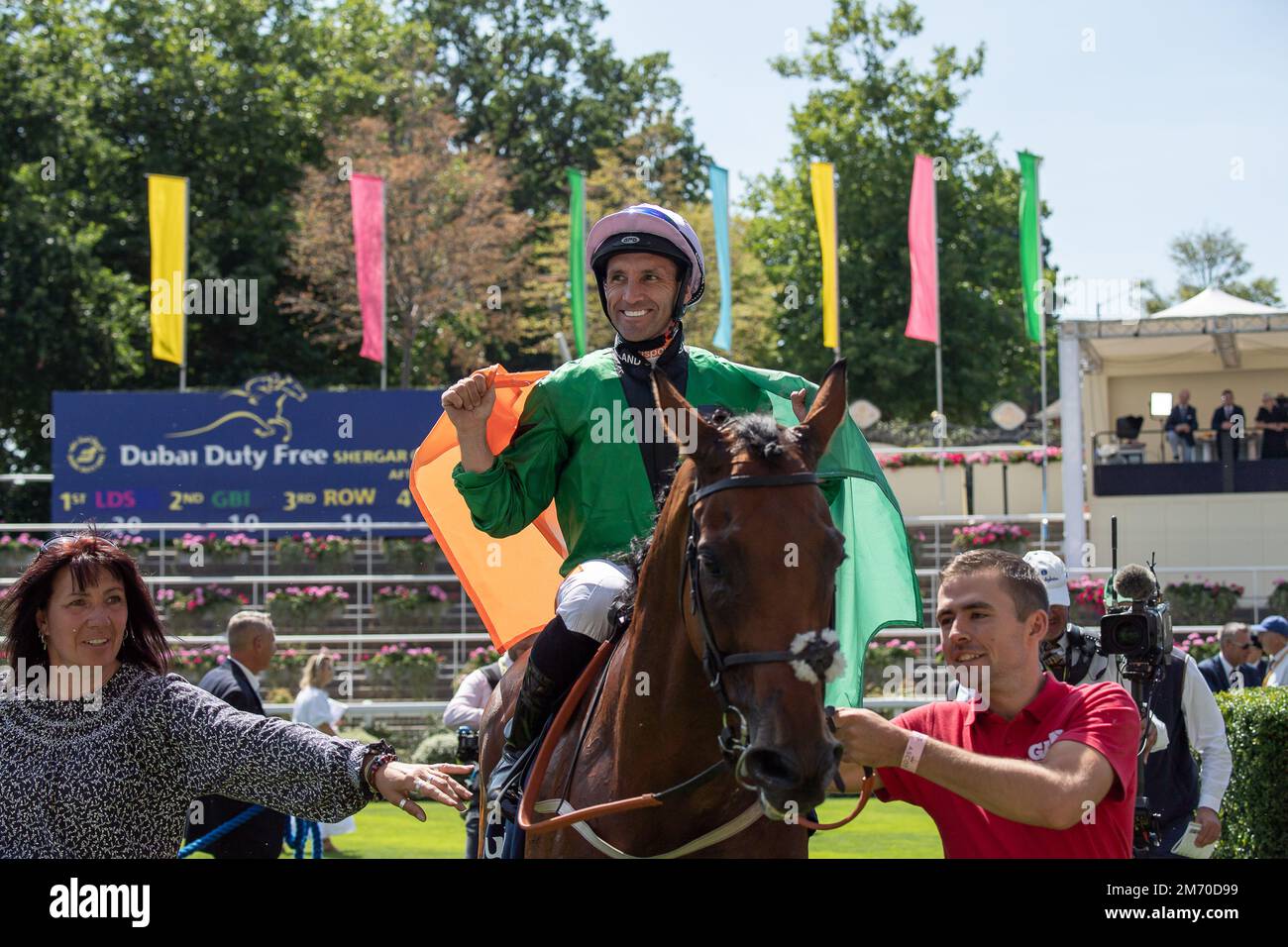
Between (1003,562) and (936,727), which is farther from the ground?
(1003,562)

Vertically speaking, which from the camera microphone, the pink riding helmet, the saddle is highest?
the pink riding helmet

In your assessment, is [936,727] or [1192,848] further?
[1192,848]

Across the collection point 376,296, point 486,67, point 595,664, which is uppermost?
point 486,67

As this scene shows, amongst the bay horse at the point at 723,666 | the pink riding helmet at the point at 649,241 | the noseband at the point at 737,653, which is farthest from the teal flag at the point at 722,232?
the noseband at the point at 737,653

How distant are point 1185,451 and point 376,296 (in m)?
12.3

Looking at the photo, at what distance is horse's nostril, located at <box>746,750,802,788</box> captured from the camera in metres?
2.46

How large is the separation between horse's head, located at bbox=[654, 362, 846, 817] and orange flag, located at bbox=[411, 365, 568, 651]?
1.76 meters

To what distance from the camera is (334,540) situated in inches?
725

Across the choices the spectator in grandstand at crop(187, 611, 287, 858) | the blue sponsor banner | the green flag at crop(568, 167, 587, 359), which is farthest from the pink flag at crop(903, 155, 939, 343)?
the spectator in grandstand at crop(187, 611, 287, 858)

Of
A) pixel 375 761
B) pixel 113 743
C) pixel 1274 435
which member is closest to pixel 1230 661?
pixel 375 761

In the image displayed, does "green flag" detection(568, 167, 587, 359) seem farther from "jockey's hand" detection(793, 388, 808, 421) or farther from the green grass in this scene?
"jockey's hand" detection(793, 388, 808, 421)

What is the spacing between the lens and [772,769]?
2490 millimetres

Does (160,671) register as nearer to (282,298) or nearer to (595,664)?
(595,664)
